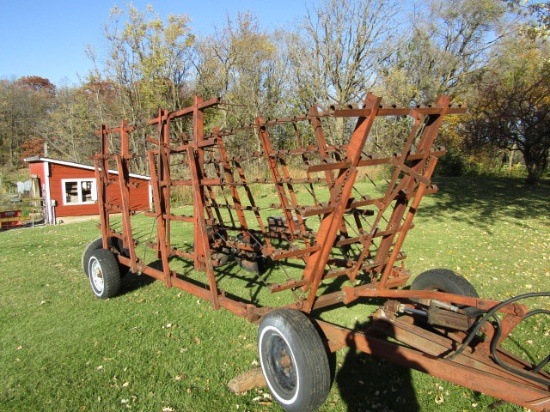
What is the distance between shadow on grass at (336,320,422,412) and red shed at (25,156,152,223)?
62.3ft

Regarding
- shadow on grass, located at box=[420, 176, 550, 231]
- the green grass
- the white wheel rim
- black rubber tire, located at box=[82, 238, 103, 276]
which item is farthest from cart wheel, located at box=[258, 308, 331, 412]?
shadow on grass, located at box=[420, 176, 550, 231]

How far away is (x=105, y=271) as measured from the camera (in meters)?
6.44

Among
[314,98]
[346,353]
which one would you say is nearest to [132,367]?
[346,353]

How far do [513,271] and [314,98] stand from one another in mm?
25197

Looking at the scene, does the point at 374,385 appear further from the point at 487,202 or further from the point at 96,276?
the point at 487,202

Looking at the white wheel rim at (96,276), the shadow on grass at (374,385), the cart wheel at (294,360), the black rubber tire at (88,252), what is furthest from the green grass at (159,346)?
the black rubber tire at (88,252)

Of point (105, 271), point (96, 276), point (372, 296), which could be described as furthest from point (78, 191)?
point (372, 296)

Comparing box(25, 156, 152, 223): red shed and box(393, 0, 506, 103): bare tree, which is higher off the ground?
box(393, 0, 506, 103): bare tree

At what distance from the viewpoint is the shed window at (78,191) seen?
22.8 meters

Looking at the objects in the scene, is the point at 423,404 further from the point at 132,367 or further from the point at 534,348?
the point at 132,367

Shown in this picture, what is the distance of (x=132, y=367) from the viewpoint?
464cm

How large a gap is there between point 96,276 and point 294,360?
4875mm

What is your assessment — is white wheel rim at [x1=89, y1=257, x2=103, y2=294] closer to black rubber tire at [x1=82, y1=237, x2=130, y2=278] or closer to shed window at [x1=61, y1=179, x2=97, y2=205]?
black rubber tire at [x1=82, y1=237, x2=130, y2=278]

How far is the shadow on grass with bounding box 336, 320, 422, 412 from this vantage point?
3.80 m
